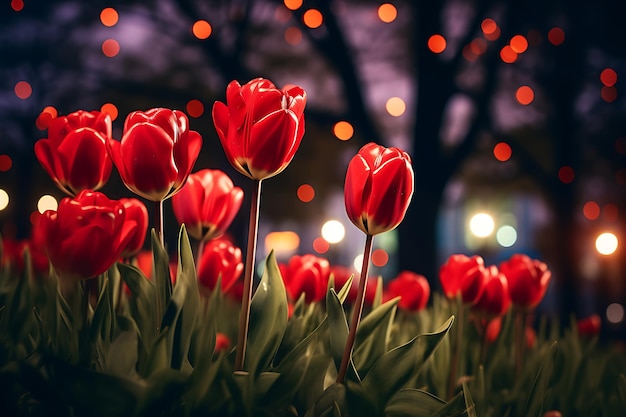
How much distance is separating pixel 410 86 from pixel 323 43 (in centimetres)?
132

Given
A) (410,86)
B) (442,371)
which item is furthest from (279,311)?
(410,86)

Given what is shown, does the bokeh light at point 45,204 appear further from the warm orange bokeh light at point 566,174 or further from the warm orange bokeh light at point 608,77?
the warm orange bokeh light at point 608,77

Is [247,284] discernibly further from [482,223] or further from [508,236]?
[508,236]

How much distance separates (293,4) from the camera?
7195mm

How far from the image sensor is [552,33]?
9.27 metres

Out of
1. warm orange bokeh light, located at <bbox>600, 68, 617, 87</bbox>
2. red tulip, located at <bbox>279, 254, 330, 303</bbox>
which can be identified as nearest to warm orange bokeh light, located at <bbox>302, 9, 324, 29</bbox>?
warm orange bokeh light, located at <bbox>600, 68, 617, 87</bbox>

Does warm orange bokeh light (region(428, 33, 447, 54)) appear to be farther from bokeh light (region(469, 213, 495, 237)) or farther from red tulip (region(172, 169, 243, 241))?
red tulip (region(172, 169, 243, 241))

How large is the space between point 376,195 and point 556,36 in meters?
9.42

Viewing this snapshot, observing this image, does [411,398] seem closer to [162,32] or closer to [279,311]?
[279,311]

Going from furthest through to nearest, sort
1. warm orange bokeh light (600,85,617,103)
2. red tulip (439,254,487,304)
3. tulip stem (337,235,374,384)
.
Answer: warm orange bokeh light (600,85,617,103) → red tulip (439,254,487,304) → tulip stem (337,235,374,384)

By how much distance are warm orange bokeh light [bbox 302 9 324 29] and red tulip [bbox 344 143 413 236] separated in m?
6.37

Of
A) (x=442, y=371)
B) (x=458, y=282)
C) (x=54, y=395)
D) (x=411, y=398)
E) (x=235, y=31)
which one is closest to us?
(x=54, y=395)

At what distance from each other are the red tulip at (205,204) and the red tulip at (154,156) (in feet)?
0.98

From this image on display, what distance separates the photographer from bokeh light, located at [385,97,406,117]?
28.0ft
